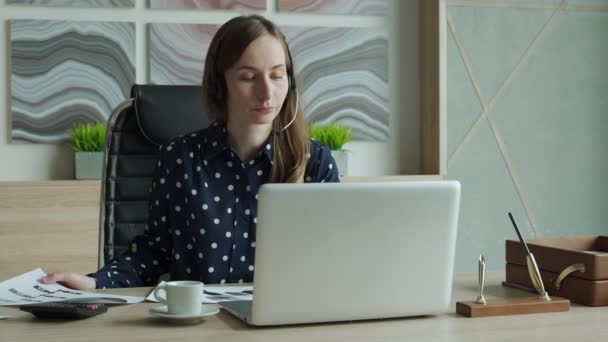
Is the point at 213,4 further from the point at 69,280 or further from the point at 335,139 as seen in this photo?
the point at 69,280

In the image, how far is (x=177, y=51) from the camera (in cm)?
367

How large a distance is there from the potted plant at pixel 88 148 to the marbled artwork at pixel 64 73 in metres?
0.09

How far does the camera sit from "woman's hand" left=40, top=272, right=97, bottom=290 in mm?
1618

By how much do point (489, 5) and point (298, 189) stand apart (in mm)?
2953

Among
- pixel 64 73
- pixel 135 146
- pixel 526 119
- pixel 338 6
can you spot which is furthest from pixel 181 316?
pixel 526 119

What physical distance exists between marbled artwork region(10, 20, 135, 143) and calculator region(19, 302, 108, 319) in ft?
7.59

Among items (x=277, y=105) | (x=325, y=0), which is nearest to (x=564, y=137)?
(x=325, y=0)

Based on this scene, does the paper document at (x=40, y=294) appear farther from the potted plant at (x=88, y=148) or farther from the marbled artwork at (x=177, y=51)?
the marbled artwork at (x=177, y=51)

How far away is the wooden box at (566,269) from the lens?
151 cm

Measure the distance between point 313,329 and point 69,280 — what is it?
0.59m

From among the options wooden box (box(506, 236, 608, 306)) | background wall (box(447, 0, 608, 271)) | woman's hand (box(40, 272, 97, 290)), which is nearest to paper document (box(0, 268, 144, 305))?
woman's hand (box(40, 272, 97, 290))

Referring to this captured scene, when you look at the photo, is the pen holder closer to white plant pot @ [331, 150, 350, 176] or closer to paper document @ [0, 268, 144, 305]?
paper document @ [0, 268, 144, 305]

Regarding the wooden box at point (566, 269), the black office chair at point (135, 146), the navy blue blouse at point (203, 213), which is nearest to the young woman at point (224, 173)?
the navy blue blouse at point (203, 213)

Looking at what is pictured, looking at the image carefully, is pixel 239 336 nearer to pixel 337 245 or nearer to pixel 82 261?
pixel 337 245
